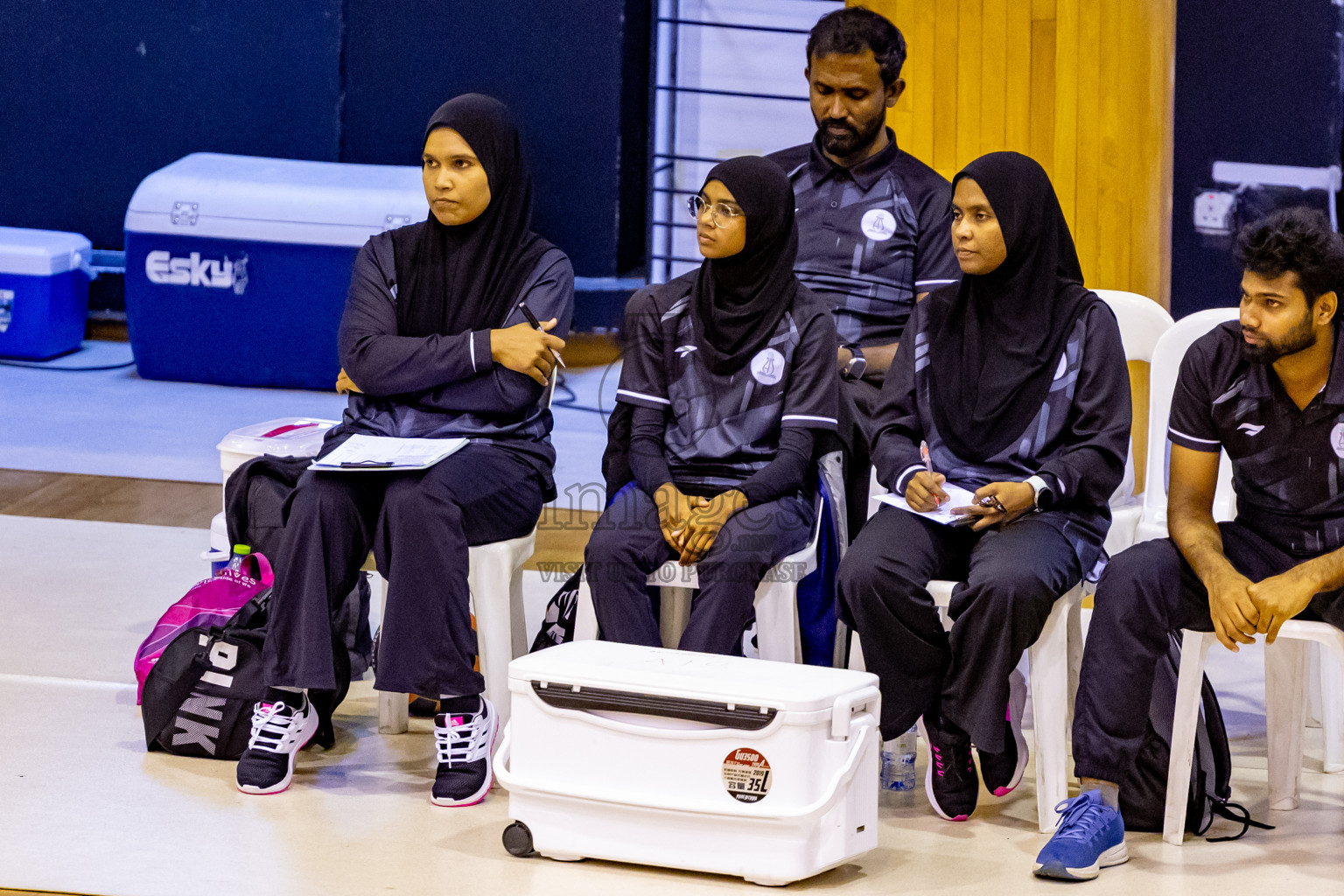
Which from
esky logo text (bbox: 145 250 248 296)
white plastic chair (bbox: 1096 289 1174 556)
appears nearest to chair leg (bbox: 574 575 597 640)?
white plastic chair (bbox: 1096 289 1174 556)

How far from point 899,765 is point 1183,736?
0.56 metres

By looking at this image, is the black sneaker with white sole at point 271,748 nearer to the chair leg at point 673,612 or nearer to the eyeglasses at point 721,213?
the chair leg at point 673,612

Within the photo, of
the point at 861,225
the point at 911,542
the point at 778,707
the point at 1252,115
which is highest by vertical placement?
the point at 1252,115

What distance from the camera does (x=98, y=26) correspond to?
23.0 ft

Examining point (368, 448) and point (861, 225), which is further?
point (861, 225)

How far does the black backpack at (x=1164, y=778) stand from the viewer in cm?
269

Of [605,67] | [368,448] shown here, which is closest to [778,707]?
[368,448]

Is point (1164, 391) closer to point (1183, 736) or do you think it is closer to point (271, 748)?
point (1183, 736)

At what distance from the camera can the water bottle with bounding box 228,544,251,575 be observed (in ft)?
10.2

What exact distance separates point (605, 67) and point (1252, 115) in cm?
275

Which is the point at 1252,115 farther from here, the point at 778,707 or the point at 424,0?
the point at 778,707

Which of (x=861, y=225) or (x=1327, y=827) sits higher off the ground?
(x=861, y=225)

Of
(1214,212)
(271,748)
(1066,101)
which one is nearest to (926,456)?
(271,748)

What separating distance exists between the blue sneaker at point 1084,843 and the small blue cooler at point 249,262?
14.2ft
